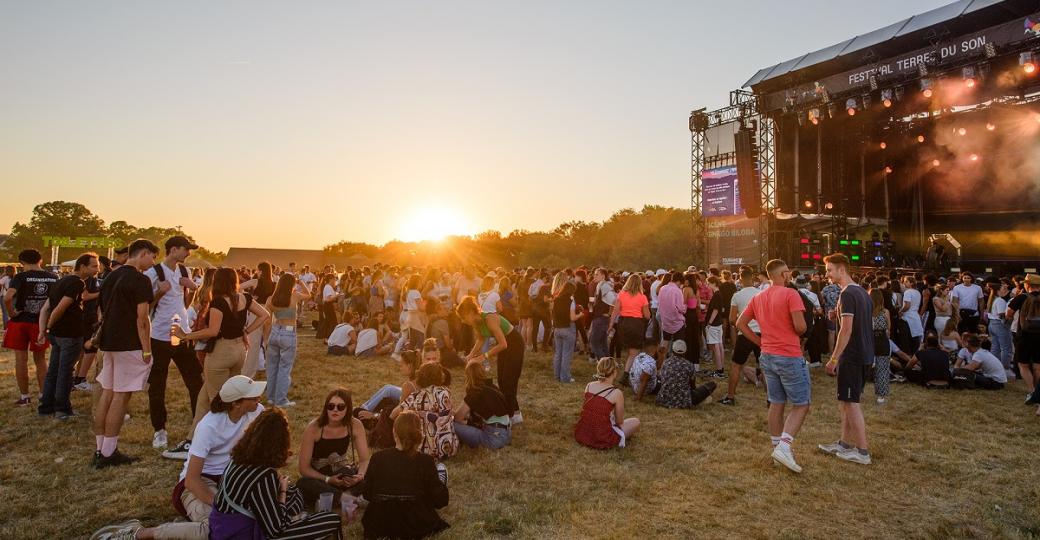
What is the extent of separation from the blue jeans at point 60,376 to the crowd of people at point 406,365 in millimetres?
22

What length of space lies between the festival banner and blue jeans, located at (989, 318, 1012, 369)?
14.0 m

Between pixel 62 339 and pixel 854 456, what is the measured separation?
8.54 m

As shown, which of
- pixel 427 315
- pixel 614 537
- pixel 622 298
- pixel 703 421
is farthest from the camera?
pixel 427 315

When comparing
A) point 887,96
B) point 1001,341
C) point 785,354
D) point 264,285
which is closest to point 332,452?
point 264,285

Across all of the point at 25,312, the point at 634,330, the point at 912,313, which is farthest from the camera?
the point at 912,313

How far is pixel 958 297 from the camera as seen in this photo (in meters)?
10.5

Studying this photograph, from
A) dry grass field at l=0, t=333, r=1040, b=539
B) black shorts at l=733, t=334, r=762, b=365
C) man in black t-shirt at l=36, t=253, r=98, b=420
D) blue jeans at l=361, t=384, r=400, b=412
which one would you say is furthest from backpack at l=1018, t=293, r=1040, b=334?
man in black t-shirt at l=36, t=253, r=98, b=420

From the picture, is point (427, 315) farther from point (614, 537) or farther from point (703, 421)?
point (614, 537)

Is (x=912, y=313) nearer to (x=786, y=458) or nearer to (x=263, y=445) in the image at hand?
(x=786, y=458)

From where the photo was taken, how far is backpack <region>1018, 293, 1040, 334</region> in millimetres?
7438

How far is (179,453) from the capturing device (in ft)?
16.9

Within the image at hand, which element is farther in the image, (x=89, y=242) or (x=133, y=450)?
(x=89, y=242)

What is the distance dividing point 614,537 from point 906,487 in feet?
9.38

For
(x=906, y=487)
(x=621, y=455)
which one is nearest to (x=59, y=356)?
(x=621, y=455)
